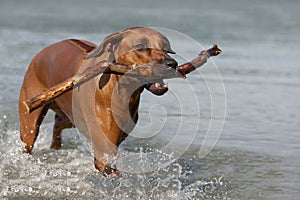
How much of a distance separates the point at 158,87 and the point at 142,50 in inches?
12.7

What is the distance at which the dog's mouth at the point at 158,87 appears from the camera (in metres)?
5.19

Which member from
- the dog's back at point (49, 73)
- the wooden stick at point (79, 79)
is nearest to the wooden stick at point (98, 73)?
the wooden stick at point (79, 79)

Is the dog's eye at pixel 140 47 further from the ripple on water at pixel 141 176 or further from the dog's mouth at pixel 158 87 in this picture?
the ripple on water at pixel 141 176

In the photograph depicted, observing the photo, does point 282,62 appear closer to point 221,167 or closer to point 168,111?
point 168,111

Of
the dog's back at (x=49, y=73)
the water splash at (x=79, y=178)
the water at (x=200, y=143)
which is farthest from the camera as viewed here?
the dog's back at (x=49, y=73)

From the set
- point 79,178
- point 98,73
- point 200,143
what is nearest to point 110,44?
point 98,73

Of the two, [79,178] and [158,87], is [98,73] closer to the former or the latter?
[158,87]

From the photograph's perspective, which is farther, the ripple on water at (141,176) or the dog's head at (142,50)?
the ripple on water at (141,176)

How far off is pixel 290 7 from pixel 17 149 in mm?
24930

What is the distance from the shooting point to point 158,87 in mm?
5227

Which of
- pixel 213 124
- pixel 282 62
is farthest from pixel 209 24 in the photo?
pixel 213 124

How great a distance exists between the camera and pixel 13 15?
23422 mm

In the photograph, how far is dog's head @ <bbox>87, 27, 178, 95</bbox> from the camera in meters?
5.18

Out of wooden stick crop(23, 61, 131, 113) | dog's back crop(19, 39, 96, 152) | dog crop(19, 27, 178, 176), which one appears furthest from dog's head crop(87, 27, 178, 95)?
dog's back crop(19, 39, 96, 152)
